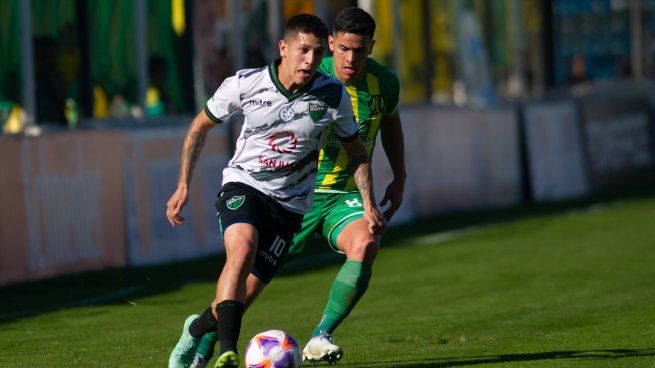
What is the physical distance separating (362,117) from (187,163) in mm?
1549

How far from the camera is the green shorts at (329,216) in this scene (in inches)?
341

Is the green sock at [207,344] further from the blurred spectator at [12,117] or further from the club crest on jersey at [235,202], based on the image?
the blurred spectator at [12,117]

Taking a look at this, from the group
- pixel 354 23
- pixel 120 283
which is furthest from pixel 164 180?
pixel 354 23

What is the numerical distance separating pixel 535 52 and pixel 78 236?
60.6ft

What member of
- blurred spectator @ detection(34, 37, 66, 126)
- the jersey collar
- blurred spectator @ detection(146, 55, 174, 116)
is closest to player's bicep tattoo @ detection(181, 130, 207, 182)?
the jersey collar

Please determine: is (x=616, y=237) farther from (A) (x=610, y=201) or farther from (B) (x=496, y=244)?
(A) (x=610, y=201)

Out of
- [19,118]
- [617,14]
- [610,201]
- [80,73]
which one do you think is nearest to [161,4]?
[80,73]

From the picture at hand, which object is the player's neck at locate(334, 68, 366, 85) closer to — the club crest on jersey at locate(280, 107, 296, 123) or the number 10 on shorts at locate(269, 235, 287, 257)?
the club crest on jersey at locate(280, 107, 296, 123)

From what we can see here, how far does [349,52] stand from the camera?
845 cm

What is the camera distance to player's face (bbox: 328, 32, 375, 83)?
27.5 ft

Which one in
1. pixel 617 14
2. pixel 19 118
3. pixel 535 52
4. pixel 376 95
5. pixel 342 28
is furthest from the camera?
pixel 617 14

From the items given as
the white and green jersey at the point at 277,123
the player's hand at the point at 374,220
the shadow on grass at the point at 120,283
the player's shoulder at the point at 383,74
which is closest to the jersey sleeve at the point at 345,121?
the white and green jersey at the point at 277,123

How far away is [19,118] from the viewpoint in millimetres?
15305

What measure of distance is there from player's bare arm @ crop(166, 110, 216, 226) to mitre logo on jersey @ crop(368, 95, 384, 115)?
1413mm
